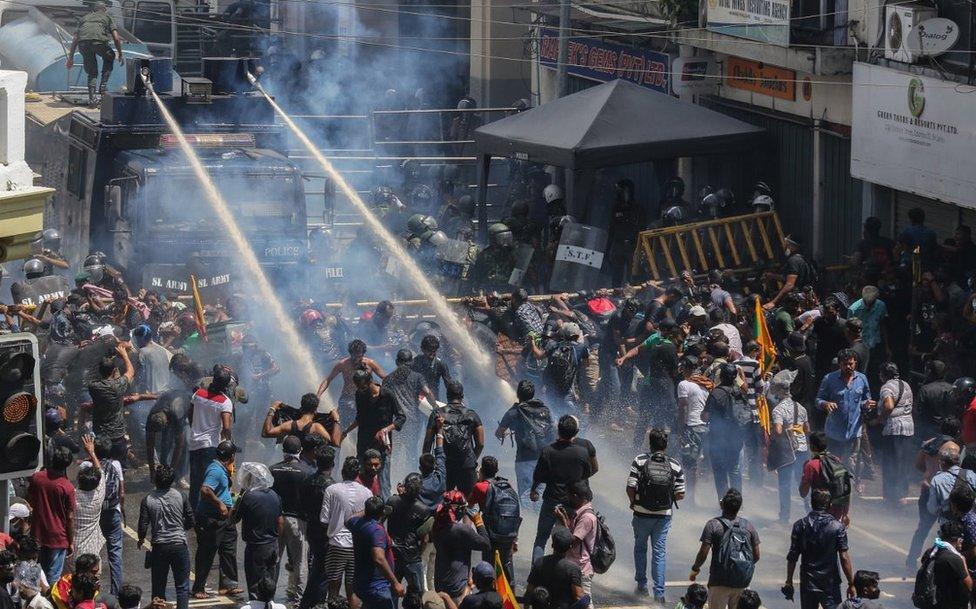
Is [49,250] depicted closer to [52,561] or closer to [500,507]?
[52,561]

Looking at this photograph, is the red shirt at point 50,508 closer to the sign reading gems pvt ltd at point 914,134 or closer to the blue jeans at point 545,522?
the blue jeans at point 545,522

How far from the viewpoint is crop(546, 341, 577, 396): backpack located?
48.8 ft

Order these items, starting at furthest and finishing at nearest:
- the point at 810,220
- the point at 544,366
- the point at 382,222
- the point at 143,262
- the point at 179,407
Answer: the point at 382,222 < the point at 810,220 < the point at 143,262 < the point at 544,366 < the point at 179,407

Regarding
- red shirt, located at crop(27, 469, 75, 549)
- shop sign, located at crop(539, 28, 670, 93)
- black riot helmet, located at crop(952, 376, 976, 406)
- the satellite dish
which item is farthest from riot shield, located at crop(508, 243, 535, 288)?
red shirt, located at crop(27, 469, 75, 549)

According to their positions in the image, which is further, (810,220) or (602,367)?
(810,220)

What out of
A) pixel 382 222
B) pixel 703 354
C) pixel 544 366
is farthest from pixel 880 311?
pixel 382 222

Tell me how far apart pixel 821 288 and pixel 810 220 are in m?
2.39

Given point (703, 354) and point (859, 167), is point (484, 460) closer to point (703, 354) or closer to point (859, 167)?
point (703, 354)

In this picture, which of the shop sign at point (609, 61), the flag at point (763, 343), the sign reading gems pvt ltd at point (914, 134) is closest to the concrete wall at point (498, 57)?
the shop sign at point (609, 61)

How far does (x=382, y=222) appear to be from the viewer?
75.9 ft

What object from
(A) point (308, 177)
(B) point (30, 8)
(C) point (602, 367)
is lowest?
(C) point (602, 367)

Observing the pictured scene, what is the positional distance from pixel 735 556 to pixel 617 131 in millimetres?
10639

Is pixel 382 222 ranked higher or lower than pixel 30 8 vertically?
lower

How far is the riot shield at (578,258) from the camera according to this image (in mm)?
19453
